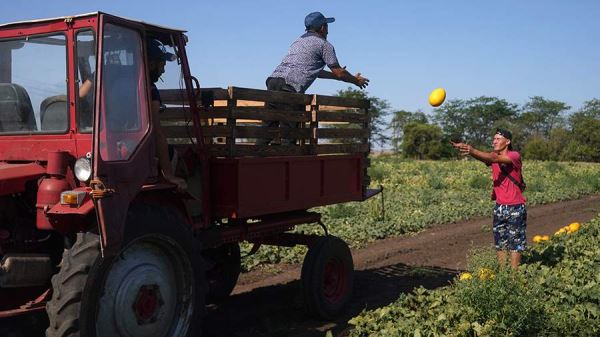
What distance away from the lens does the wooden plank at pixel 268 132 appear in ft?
19.0

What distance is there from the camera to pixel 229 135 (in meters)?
5.63

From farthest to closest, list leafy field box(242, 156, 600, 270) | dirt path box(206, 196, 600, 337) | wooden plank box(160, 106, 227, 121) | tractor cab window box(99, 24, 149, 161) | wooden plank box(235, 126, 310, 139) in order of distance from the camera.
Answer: leafy field box(242, 156, 600, 270) → dirt path box(206, 196, 600, 337) → wooden plank box(235, 126, 310, 139) → wooden plank box(160, 106, 227, 121) → tractor cab window box(99, 24, 149, 161)

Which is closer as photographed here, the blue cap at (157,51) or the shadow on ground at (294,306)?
the blue cap at (157,51)

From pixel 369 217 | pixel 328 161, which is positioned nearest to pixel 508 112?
pixel 369 217

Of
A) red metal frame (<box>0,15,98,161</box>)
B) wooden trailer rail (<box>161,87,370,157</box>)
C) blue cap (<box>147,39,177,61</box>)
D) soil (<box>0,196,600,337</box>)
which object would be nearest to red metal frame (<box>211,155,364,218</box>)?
wooden trailer rail (<box>161,87,370,157</box>)

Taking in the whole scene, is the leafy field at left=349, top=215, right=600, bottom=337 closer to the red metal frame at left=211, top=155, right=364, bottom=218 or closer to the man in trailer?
the red metal frame at left=211, top=155, right=364, bottom=218

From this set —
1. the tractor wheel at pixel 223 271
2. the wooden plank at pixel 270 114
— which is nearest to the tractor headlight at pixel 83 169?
the wooden plank at pixel 270 114

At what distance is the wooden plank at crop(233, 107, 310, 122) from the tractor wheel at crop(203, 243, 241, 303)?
1.82 metres

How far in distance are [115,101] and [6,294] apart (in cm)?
155

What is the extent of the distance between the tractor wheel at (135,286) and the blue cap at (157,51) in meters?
1.36

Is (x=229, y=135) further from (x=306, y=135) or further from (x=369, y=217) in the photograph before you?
(x=369, y=217)

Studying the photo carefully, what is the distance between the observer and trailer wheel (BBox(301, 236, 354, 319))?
6.50m

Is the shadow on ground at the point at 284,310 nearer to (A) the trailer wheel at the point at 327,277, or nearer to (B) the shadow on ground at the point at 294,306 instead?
(B) the shadow on ground at the point at 294,306

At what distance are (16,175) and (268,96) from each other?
8.48 ft
